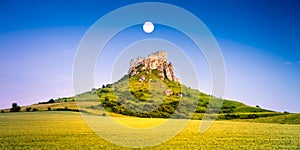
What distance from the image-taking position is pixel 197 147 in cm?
2911

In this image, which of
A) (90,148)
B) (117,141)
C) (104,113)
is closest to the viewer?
(90,148)

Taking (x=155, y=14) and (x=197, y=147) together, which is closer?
(x=197, y=147)

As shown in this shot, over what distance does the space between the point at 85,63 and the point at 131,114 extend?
3437 inches

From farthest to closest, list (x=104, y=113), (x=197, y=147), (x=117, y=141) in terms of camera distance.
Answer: (x=104, y=113) → (x=117, y=141) → (x=197, y=147)

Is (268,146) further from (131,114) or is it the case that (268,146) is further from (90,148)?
(131,114)

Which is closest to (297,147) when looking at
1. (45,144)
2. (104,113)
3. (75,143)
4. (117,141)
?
(117,141)

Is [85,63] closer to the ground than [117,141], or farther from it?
farther from it

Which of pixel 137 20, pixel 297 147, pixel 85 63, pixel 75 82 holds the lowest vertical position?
pixel 297 147

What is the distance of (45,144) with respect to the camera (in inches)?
1174

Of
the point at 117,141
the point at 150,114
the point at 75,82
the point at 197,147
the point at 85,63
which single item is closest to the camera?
the point at 75,82

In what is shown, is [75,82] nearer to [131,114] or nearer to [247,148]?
[247,148]

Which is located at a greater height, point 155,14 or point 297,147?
point 155,14

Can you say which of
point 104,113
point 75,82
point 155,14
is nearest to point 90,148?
point 75,82

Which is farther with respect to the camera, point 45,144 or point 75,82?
point 45,144
